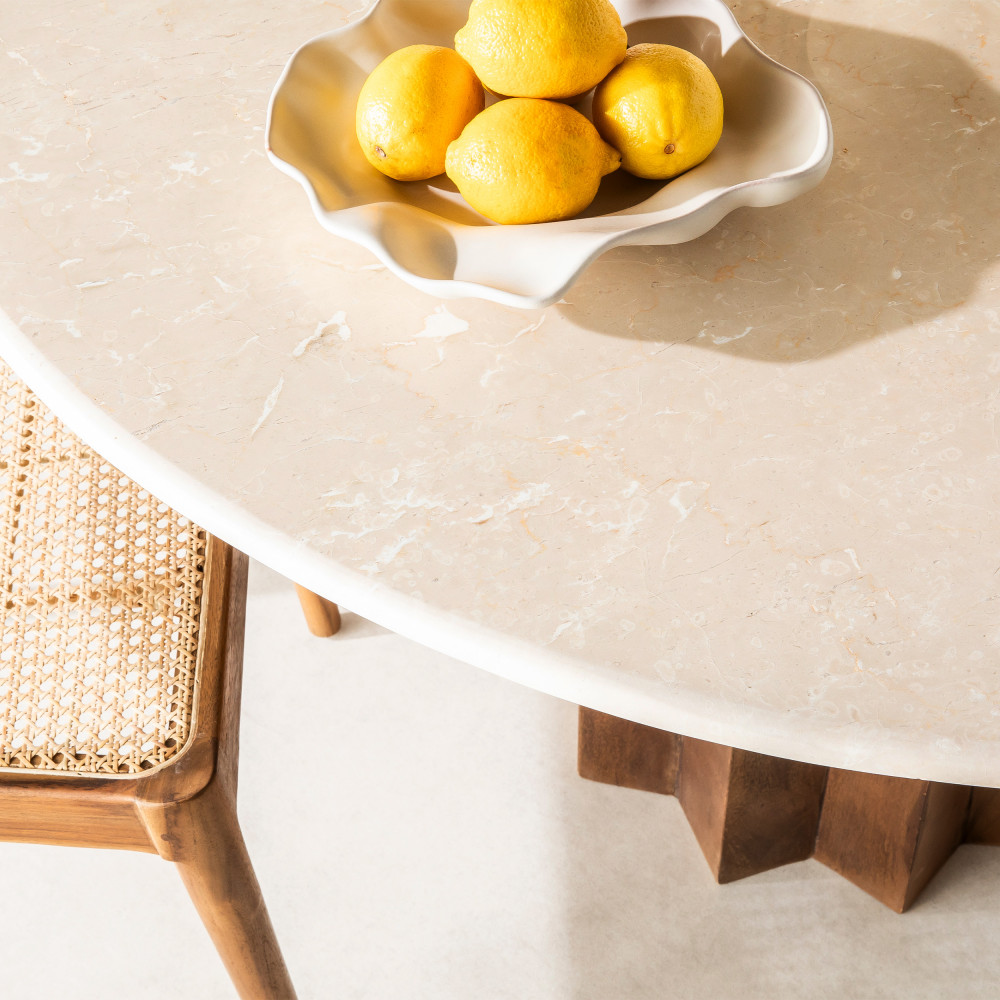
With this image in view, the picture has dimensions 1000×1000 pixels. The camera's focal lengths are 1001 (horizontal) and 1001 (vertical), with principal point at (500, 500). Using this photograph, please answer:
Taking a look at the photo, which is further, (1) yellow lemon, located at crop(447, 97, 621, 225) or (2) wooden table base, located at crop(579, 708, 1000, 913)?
(2) wooden table base, located at crop(579, 708, 1000, 913)

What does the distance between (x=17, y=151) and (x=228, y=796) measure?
50 cm

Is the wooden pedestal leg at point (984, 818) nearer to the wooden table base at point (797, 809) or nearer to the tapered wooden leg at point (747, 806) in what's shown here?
the wooden table base at point (797, 809)

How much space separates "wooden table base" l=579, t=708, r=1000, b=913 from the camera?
1.04 m

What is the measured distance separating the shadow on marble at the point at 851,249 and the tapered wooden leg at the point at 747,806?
53cm

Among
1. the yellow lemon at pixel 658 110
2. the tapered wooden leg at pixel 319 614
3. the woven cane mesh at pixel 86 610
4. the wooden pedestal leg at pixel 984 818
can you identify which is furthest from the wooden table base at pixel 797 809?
the yellow lemon at pixel 658 110

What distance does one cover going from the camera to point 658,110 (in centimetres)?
59

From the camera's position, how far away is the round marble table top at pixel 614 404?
1.56ft

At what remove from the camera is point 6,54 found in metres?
0.81

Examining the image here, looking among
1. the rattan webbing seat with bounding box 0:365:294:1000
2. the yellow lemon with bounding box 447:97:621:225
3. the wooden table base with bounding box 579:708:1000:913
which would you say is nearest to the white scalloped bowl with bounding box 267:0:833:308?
the yellow lemon with bounding box 447:97:621:225

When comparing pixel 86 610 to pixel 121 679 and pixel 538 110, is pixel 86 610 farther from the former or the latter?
pixel 538 110

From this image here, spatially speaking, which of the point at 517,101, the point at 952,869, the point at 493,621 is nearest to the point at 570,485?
the point at 493,621

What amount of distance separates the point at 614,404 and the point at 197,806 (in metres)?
0.41

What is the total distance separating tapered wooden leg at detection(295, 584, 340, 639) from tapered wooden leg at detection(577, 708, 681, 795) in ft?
1.26

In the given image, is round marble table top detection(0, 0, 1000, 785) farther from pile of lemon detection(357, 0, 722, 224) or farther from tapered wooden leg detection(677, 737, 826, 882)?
tapered wooden leg detection(677, 737, 826, 882)
